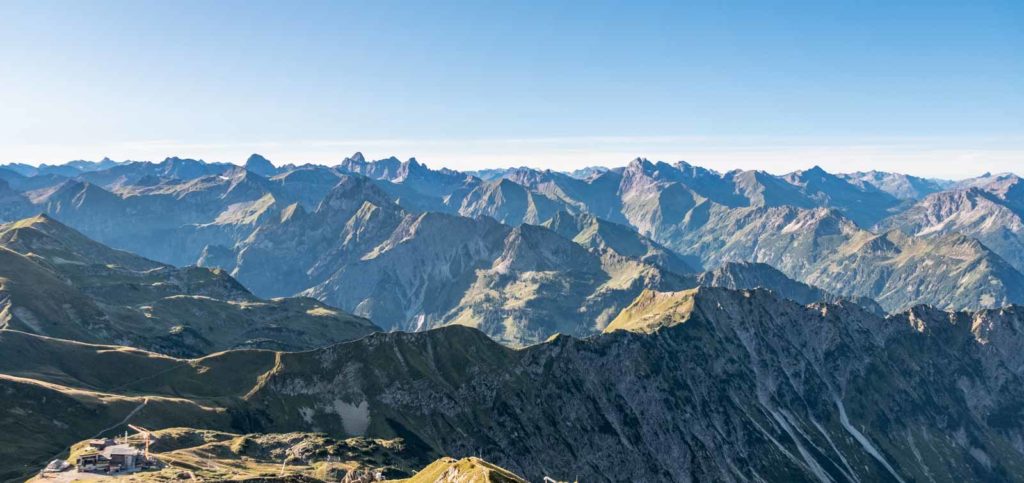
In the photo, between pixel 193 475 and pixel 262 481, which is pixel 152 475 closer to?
pixel 193 475

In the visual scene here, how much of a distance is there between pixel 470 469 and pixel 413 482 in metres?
26.2

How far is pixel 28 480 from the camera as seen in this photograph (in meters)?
187

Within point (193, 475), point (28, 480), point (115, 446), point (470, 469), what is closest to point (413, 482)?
point (470, 469)

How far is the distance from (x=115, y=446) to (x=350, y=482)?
192 ft

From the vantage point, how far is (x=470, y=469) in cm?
16162

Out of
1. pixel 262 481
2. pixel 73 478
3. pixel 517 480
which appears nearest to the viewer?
pixel 517 480

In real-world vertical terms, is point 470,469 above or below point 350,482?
above

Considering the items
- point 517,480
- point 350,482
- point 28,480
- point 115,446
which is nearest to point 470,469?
point 517,480

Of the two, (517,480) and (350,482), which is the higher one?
(517,480)

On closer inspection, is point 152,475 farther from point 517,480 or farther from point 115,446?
point 517,480

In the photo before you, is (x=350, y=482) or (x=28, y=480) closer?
(x=28, y=480)

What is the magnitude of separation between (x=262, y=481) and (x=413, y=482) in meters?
40.2

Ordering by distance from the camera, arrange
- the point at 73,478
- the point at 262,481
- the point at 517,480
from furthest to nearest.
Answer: the point at 262,481 → the point at 73,478 → the point at 517,480

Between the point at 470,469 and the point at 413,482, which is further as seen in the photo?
the point at 413,482
